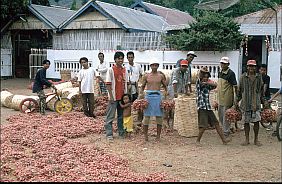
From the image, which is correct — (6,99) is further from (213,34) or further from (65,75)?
(213,34)

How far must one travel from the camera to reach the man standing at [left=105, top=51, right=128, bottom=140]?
802 centimetres

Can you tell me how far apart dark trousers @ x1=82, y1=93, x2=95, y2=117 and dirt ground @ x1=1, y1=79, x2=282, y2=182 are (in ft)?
6.59

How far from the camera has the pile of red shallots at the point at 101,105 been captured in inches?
426

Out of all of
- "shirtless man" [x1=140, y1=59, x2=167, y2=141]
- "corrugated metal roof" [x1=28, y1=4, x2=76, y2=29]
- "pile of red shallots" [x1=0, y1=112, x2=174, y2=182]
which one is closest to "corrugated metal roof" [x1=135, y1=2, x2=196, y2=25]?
"corrugated metal roof" [x1=28, y1=4, x2=76, y2=29]

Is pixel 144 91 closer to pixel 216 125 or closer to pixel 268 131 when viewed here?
pixel 216 125

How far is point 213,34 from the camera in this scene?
14508 millimetres

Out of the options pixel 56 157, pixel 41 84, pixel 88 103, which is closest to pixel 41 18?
pixel 41 84

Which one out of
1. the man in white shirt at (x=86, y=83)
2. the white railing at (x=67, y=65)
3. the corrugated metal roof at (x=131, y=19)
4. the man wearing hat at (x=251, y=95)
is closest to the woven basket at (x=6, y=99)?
the man in white shirt at (x=86, y=83)

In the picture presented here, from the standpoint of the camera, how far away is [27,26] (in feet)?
70.4

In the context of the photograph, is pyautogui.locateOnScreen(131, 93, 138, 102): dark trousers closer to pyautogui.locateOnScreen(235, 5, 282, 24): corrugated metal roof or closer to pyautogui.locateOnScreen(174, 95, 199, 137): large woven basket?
pyautogui.locateOnScreen(174, 95, 199, 137): large woven basket

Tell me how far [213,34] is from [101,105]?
5445 millimetres

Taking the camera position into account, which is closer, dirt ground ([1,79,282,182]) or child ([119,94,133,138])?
dirt ground ([1,79,282,182])

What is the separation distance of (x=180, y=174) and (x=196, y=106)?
277cm

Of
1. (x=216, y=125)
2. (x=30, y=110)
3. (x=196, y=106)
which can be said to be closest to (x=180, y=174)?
(x=216, y=125)
